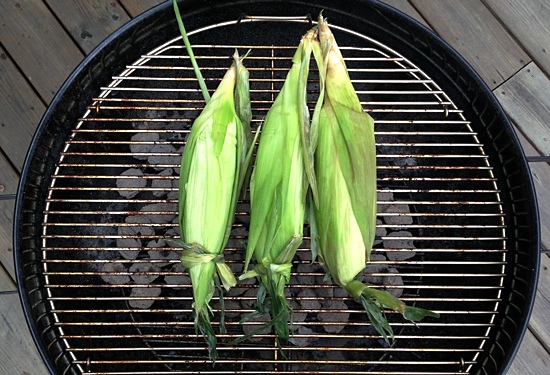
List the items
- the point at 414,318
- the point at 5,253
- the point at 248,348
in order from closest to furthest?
1. the point at 414,318
2. the point at 248,348
3. the point at 5,253

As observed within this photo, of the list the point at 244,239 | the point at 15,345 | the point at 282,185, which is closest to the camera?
the point at 282,185

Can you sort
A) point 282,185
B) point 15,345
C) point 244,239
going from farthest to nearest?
point 15,345 < point 244,239 < point 282,185

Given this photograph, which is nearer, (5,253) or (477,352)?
(477,352)

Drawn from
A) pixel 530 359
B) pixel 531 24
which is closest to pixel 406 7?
pixel 531 24

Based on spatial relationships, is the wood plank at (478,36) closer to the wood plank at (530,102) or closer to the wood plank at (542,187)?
the wood plank at (530,102)

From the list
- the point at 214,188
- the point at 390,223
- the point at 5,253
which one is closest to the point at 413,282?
the point at 390,223

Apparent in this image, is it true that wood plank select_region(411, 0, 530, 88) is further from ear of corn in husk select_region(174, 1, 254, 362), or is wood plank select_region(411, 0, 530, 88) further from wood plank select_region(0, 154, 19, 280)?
wood plank select_region(0, 154, 19, 280)

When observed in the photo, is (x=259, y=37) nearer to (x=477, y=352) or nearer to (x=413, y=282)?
(x=413, y=282)

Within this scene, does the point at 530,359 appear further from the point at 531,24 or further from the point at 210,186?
the point at 210,186
